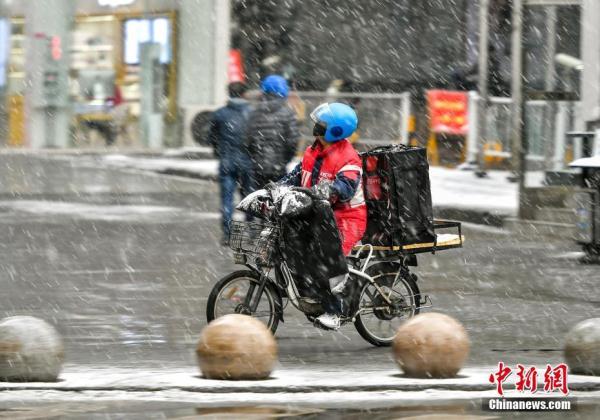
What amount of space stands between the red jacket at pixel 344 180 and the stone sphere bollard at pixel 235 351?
154 cm

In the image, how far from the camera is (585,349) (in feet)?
30.7

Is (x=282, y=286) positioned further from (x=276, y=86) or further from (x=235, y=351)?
(x=276, y=86)

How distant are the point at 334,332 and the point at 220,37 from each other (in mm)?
27378

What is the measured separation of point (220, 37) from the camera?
3850 cm

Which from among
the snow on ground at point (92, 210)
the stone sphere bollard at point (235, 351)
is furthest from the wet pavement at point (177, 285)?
the stone sphere bollard at point (235, 351)

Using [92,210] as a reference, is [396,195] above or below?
above

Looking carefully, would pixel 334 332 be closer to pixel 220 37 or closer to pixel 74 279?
pixel 74 279

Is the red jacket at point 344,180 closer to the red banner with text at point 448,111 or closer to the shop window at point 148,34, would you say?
the red banner with text at point 448,111

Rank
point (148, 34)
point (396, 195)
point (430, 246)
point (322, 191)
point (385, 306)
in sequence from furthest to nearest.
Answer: point (148, 34) → point (430, 246) → point (385, 306) → point (396, 195) → point (322, 191)

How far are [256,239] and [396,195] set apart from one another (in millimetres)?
1025

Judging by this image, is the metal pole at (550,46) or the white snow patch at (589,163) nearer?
the white snow patch at (589,163)

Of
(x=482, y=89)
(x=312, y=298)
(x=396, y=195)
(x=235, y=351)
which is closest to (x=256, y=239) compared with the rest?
(x=312, y=298)

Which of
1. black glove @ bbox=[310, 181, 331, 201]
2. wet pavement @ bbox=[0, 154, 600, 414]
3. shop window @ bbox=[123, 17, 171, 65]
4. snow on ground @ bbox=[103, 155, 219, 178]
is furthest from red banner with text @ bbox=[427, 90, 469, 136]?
black glove @ bbox=[310, 181, 331, 201]

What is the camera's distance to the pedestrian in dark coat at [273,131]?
1627 cm
